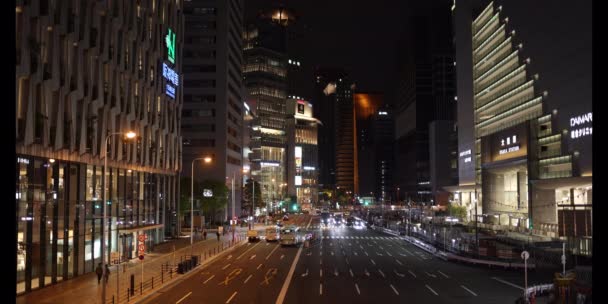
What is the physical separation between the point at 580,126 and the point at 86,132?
59.2 m

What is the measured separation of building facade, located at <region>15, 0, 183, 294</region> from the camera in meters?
33.5

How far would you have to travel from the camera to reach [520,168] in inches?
3839

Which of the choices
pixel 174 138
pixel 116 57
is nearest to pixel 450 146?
pixel 174 138

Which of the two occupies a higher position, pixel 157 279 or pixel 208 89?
pixel 208 89

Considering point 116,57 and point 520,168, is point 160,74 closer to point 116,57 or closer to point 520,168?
point 116,57

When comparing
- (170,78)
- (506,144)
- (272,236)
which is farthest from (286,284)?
(506,144)

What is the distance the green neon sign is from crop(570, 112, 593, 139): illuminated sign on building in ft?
169

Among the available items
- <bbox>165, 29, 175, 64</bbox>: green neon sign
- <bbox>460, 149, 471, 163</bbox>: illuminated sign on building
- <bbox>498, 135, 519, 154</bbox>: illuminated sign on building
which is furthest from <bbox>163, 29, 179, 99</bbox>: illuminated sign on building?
<bbox>460, 149, 471, 163</bbox>: illuminated sign on building

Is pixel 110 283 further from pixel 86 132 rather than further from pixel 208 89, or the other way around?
pixel 208 89

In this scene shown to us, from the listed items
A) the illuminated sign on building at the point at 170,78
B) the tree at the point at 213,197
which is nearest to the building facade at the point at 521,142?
the illuminated sign on building at the point at 170,78

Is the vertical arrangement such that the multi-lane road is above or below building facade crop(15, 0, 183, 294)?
below

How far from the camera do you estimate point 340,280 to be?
40156 millimetres

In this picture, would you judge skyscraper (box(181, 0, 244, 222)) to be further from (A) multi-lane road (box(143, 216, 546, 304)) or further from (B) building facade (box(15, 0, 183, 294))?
(A) multi-lane road (box(143, 216, 546, 304))

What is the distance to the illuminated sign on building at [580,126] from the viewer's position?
69.2 metres
